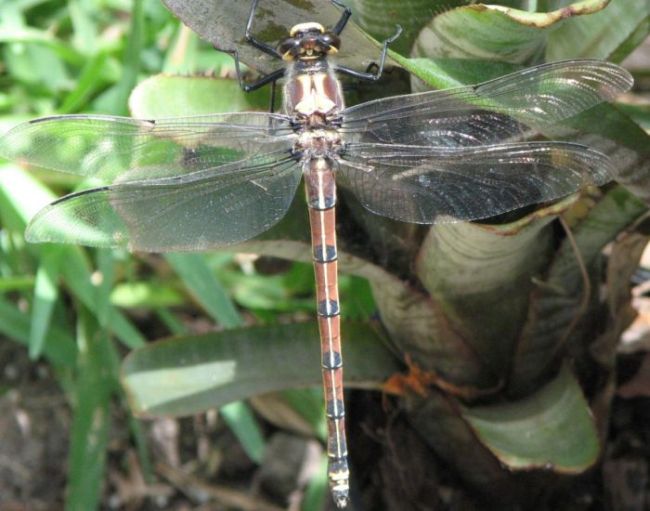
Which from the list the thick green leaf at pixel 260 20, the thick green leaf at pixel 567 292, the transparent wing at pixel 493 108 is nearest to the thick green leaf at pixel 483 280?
the thick green leaf at pixel 567 292

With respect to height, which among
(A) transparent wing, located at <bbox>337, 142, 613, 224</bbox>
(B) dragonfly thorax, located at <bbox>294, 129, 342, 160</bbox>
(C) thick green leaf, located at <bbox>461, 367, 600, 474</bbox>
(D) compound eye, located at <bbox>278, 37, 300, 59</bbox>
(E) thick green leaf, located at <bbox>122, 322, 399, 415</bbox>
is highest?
(D) compound eye, located at <bbox>278, 37, 300, 59</bbox>

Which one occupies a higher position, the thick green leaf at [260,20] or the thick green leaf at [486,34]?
the thick green leaf at [260,20]

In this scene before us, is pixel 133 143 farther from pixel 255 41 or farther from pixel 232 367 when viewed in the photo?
pixel 232 367

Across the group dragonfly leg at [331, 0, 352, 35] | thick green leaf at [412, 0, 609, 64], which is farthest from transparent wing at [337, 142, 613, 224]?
dragonfly leg at [331, 0, 352, 35]

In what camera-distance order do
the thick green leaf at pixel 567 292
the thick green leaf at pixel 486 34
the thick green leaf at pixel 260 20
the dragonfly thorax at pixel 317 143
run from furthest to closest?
the dragonfly thorax at pixel 317 143 → the thick green leaf at pixel 567 292 → the thick green leaf at pixel 260 20 → the thick green leaf at pixel 486 34

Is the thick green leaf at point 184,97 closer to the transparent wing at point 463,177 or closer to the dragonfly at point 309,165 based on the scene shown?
the dragonfly at point 309,165

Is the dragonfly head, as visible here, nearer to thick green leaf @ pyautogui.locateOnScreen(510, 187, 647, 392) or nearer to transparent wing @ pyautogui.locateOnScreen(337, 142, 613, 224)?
transparent wing @ pyautogui.locateOnScreen(337, 142, 613, 224)

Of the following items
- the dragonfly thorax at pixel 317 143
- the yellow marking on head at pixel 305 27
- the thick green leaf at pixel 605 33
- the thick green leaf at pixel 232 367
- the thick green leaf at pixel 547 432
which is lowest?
the thick green leaf at pixel 547 432

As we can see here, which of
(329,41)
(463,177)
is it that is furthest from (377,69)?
(463,177)
